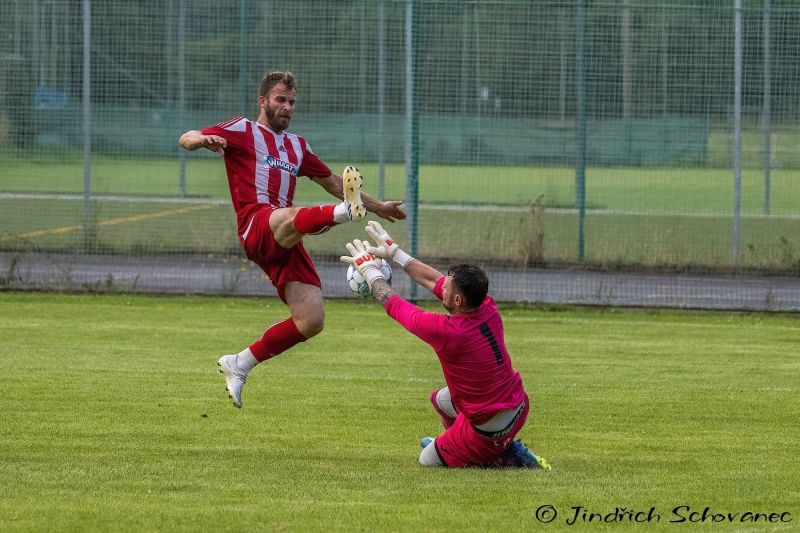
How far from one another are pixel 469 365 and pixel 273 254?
186cm

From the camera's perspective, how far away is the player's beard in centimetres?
930

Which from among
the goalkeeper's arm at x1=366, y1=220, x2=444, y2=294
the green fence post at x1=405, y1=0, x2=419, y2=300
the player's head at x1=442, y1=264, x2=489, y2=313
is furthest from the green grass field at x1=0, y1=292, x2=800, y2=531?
the green fence post at x1=405, y1=0, x2=419, y2=300

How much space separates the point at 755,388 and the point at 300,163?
432cm

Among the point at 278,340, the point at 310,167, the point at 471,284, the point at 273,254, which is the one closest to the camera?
the point at 471,284

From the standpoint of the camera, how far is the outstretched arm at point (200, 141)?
8.59m

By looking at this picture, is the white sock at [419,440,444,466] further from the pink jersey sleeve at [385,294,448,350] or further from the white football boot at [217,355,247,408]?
the white football boot at [217,355,247,408]

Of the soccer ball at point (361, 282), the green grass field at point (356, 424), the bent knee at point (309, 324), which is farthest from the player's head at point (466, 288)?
the bent knee at point (309, 324)

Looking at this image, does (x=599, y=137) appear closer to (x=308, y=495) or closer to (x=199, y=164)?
(x=199, y=164)

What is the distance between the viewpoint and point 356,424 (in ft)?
30.6

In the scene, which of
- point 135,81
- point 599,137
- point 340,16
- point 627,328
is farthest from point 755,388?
point 135,81

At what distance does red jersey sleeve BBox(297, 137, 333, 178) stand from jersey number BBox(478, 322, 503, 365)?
2454mm

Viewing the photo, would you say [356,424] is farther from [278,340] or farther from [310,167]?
[310,167]

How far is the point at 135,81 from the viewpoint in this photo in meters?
17.0

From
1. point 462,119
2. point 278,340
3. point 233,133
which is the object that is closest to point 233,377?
point 278,340
